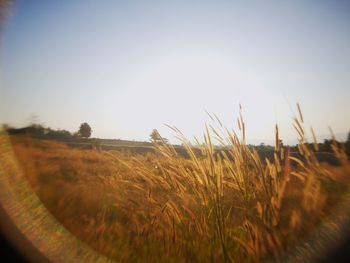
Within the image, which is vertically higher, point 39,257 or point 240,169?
point 240,169

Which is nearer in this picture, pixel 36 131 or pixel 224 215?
pixel 224 215

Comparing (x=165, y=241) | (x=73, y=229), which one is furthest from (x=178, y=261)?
(x=73, y=229)

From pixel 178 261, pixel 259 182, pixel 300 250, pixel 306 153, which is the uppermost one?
pixel 306 153

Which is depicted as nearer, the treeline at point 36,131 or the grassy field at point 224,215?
the grassy field at point 224,215

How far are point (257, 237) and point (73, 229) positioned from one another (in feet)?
3.41

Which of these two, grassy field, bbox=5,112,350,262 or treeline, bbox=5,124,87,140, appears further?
Answer: treeline, bbox=5,124,87,140

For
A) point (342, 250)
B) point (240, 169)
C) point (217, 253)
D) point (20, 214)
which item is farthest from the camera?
point (240, 169)

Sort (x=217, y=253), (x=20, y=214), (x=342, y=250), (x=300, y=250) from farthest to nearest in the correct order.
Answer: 1. (x=217, y=253)
2. (x=20, y=214)
3. (x=300, y=250)
4. (x=342, y=250)

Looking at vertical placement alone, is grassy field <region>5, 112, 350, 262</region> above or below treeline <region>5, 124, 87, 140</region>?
below

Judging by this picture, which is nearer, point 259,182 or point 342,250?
point 342,250

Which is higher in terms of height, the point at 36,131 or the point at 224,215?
the point at 36,131

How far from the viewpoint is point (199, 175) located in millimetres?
1454

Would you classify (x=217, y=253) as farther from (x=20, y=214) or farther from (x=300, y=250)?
(x=20, y=214)

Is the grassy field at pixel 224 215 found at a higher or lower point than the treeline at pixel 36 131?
lower
